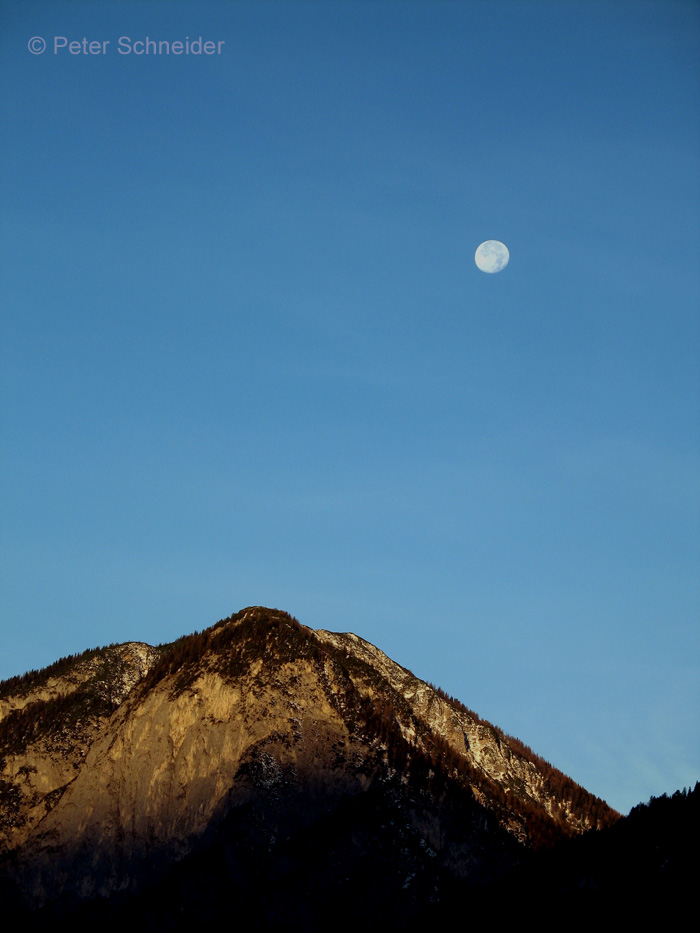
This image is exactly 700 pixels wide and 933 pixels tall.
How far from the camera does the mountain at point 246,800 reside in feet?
185

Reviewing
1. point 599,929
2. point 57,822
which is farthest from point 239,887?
point 599,929

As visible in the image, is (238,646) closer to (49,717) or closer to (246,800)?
(246,800)

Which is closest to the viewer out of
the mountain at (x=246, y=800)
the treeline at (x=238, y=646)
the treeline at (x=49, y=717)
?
the mountain at (x=246, y=800)

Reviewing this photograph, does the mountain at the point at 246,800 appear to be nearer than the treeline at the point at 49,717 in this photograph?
Yes

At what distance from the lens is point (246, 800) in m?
59.2

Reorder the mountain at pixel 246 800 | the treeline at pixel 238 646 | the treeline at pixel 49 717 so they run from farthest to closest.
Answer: the treeline at pixel 49 717, the treeline at pixel 238 646, the mountain at pixel 246 800

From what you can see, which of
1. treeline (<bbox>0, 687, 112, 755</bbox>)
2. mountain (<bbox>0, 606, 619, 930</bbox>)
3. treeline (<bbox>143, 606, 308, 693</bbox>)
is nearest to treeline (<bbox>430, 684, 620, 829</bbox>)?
mountain (<bbox>0, 606, 619, 930</bbox>)

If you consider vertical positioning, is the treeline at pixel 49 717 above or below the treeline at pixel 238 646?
below

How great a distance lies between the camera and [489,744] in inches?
3019

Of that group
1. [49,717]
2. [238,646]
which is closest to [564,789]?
[238,646]

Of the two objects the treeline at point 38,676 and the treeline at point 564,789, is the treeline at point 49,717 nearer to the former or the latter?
the treeline at point 38,676

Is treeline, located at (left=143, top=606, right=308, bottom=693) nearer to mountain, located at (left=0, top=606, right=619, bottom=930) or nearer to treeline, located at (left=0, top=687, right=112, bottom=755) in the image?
mountain, located at (left=0, top=606, right=619, bottom=930)

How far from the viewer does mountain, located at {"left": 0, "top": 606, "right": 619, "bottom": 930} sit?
56344 millimetres

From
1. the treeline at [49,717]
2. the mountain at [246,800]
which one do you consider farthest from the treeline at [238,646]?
the treeline at [49,717]
